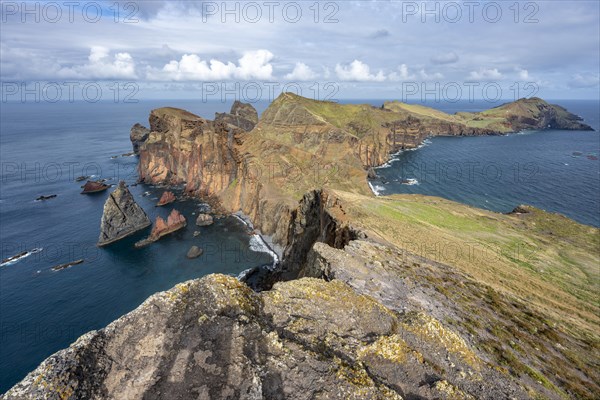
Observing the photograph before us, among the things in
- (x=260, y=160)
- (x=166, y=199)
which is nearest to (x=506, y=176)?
(x=260, y=160)

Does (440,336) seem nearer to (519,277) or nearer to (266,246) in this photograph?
(519,277)

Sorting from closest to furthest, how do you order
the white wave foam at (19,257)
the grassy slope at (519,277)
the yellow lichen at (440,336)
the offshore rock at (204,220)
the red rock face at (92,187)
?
the yellow lichen at (440,336), the grassy slope at (519,277), the white wave foam at (19,257), the offshore rock at (204,220), the red rock face at (92,187)

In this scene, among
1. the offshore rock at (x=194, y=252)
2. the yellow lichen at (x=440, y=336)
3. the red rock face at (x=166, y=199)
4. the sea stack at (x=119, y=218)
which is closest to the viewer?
the yellow lichen at (x=440, y=336)

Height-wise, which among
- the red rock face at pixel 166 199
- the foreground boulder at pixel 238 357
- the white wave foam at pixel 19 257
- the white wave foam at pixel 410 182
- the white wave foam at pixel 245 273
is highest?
the white wave foam at pixel 410 182

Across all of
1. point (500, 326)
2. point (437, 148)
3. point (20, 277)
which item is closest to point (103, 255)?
point (20, 277)

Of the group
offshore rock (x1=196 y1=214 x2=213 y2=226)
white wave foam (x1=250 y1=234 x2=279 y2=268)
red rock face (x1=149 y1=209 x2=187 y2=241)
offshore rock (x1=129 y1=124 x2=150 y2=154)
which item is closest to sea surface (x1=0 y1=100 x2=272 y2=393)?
white wave foam (x1=250 y1=234 x2=279 y2=268)

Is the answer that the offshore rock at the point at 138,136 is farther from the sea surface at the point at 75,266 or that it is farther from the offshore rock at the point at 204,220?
the offshore rock at the point at 204,220

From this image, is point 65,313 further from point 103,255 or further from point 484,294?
point 484,294

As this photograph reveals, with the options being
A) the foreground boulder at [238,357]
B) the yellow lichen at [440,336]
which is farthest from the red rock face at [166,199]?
the yellow lichen at [440,336]
